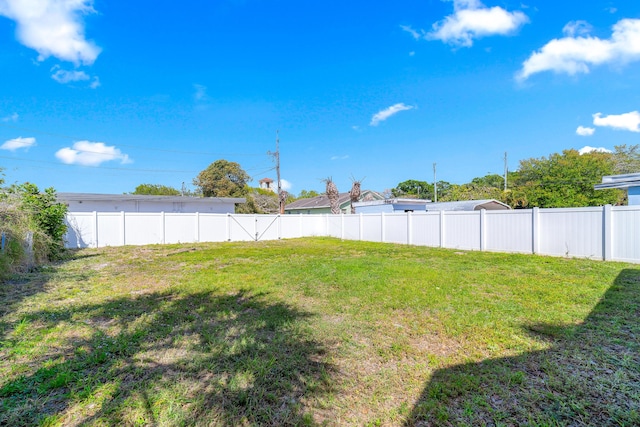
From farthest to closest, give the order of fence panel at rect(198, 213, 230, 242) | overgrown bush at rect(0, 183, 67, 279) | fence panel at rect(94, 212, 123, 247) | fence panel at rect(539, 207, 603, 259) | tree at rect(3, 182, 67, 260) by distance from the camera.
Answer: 1. fence panel at rect(198, 213, 230, 242)
2. fence panel at rect(94, 212, 123, 247)
3. tree at rect(3, 182, 67, 260)
4. fence panel at rect(539, 207, 603, 259)
5. overgrown bush at rect(0, 183, 67, 279)

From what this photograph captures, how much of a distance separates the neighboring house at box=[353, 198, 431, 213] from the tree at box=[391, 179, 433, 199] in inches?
1107

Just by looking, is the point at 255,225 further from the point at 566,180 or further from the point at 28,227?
the point at 566,180

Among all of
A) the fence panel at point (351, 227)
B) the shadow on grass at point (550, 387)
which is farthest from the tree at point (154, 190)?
the shadow on grass at point (550, 387)

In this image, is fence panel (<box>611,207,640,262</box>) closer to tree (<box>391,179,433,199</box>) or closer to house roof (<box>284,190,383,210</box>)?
house roof (<box>284,190,383,210</box>)

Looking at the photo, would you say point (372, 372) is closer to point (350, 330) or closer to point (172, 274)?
point (350, 330)

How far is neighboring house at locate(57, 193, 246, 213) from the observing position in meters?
18.0

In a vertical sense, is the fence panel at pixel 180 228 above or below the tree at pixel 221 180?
below

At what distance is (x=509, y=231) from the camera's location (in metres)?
9.40

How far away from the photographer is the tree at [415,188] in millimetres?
50222

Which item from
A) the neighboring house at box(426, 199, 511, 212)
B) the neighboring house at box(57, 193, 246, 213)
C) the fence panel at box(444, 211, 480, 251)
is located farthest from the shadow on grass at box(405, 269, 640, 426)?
the neighboring house at box(57, 193, 246, 213)

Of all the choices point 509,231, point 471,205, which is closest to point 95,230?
point 509,231

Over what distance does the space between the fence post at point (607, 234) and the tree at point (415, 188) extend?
4291 cm

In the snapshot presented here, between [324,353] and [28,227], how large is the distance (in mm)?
8743

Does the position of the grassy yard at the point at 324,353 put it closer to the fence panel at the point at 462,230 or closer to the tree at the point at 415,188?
the fence panel at the point at 462,230
